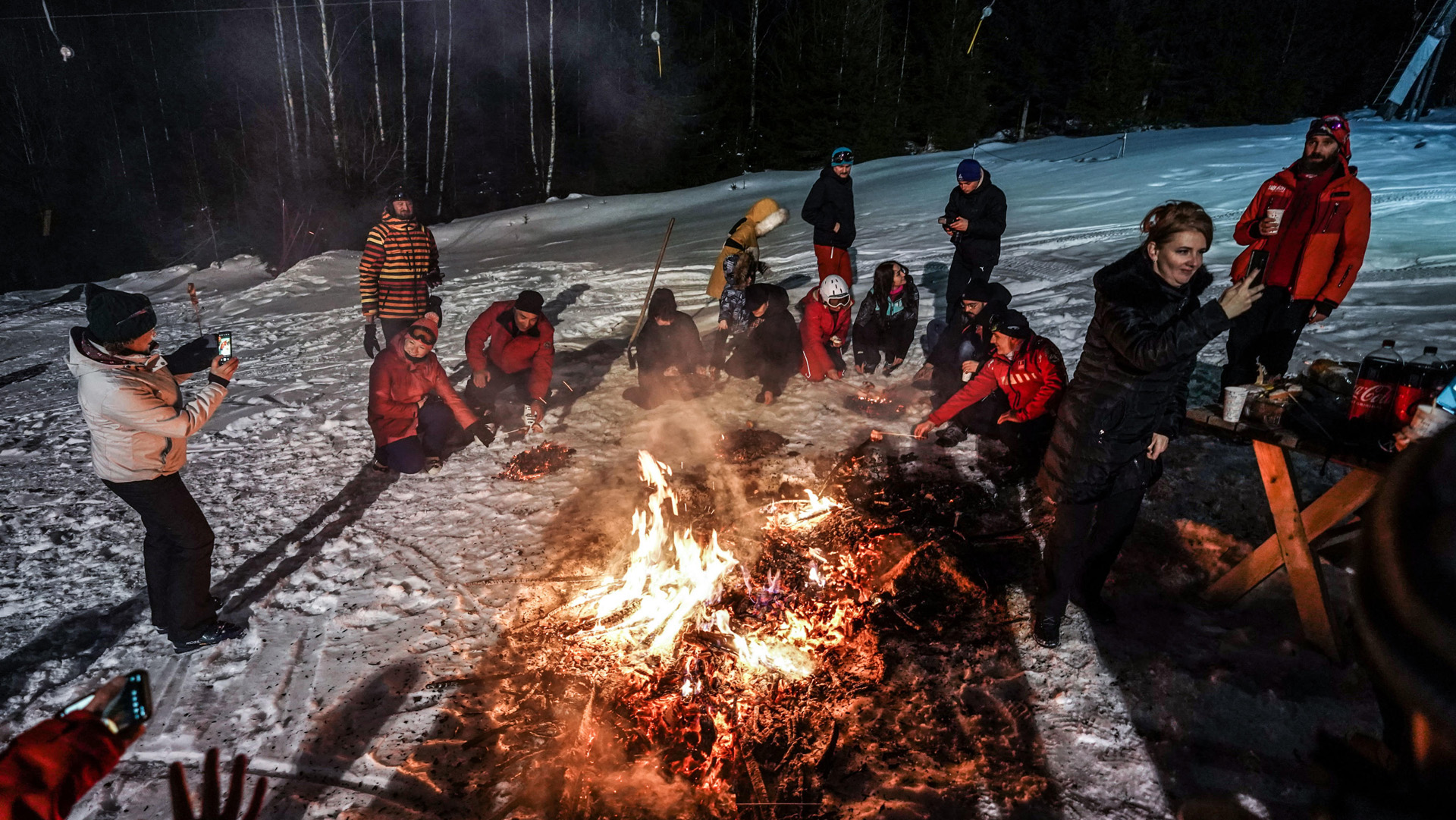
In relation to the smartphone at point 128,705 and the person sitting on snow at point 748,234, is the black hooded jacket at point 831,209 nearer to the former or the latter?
the person sitting on snow at point 748,234

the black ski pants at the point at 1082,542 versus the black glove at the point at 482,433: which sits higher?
the black ski pants at the point at 1082,542

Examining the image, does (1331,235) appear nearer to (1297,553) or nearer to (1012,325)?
(1012,325)

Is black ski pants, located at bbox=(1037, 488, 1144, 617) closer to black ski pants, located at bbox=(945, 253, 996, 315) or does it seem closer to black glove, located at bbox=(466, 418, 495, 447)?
black ski pants, located at bbox=(945, 253, 996, 315)

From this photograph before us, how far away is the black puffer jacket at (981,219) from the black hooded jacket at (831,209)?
124 cm

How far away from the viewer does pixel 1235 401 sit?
3.53m

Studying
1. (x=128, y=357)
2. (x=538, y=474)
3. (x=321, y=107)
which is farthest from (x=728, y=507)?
(x=321, y=107)

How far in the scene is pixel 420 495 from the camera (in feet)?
18.1

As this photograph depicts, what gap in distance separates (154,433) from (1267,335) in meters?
6.86

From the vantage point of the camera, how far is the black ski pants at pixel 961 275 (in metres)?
7.21

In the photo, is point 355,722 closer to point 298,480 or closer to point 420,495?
point 420,495

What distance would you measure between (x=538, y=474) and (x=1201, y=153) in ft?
53.2

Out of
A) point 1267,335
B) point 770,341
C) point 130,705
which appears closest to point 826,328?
point 770,341

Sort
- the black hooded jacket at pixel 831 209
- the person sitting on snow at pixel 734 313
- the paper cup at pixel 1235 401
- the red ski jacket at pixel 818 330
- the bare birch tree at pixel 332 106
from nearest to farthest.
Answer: the paper cup at pixel 1235 401
the red ski jacket at pixel 818 330
the person sitting on snow at pixel 734 313
the black hooded jacket at pixel 831 209
the bare birch tree at pixel 332 106

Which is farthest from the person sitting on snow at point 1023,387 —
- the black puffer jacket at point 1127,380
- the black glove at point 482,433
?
the black glove at point 482,433
